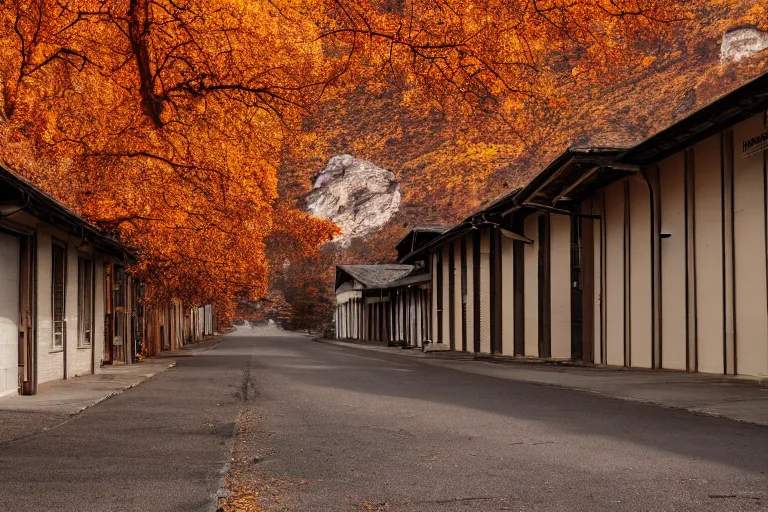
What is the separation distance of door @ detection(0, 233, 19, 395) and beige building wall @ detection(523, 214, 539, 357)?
15.5 metres

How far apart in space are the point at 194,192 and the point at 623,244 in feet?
39.7

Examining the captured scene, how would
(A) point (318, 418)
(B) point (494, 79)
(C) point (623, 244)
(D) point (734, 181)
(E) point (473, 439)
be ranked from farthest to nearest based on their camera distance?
(C) point (623, 244)
(D) point (734, 181)
(B) point (494, 79)
(A) point (318, 418)
(E) point (473, 439)

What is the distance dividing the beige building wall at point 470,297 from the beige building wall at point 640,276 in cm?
1336

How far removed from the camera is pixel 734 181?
581 inches

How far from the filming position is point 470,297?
32.7m

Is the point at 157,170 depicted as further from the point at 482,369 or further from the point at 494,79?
the point at 494,79

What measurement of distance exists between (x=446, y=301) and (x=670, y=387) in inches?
914

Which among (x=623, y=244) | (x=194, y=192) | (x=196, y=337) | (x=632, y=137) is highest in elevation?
(x=632, y=137)

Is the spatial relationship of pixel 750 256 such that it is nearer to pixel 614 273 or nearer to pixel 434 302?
pixel 614 273

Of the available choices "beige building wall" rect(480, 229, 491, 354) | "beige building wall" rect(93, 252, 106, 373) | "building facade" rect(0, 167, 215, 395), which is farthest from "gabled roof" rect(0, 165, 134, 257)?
"beige building wall" rect(480, 229, 491, 354)

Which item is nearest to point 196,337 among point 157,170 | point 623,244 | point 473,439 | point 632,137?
point 632,137

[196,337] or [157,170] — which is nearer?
[157,170]

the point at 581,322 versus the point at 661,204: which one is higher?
the point at 661,204

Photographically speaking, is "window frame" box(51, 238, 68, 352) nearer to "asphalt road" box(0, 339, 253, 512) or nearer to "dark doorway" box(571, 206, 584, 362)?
"asphalt road" box(0, 339, 253, 512)
